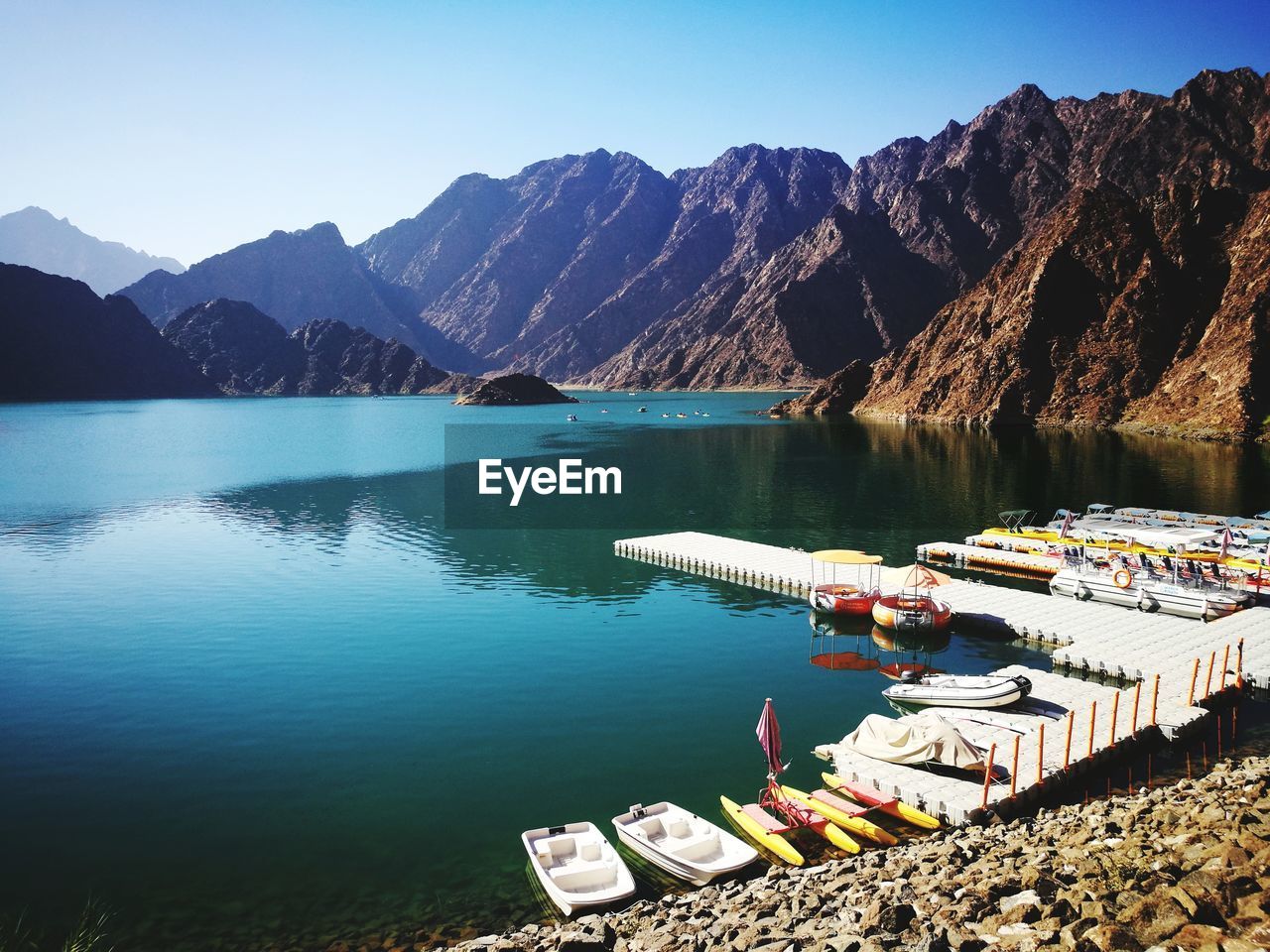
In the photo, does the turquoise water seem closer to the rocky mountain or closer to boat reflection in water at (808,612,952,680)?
boat reflection in water at (808,612,952,680)

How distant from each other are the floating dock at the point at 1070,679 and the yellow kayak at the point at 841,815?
5.35ft

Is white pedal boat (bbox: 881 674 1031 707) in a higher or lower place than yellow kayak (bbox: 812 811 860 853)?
higher

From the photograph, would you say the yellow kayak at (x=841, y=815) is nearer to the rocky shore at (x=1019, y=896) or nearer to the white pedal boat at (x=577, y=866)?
the rocky shore at (x=1019, y=896)

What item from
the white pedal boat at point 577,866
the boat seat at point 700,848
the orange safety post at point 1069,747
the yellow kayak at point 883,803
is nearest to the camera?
the white pedal boat at point 577,866

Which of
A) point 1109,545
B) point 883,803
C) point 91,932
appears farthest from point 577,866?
point 1109,545

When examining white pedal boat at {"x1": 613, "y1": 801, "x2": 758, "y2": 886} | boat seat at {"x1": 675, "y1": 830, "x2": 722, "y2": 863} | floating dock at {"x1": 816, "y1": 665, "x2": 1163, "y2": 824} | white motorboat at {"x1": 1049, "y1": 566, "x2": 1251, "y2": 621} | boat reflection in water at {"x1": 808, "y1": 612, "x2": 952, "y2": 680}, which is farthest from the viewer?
white motorboat at {"x1": 1049, "y1": 566, "x2": 1251, "y2": 621}

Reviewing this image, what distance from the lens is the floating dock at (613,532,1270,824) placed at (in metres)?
23.7

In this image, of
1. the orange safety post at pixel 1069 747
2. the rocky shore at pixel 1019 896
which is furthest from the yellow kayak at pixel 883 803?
the orange safety post at pixel 1069 747

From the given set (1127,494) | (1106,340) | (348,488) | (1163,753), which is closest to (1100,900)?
(1163,753)

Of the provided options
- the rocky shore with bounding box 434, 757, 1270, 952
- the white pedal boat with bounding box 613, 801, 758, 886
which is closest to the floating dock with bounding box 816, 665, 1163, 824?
the rocky shore with bounding box 434, 757, 1270, 952

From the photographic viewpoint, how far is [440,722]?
29703 mm

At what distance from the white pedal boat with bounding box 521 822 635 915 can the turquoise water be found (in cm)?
81

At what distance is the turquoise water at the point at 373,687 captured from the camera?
2080cm

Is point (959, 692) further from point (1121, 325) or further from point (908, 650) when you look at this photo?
point (1121, 325)
